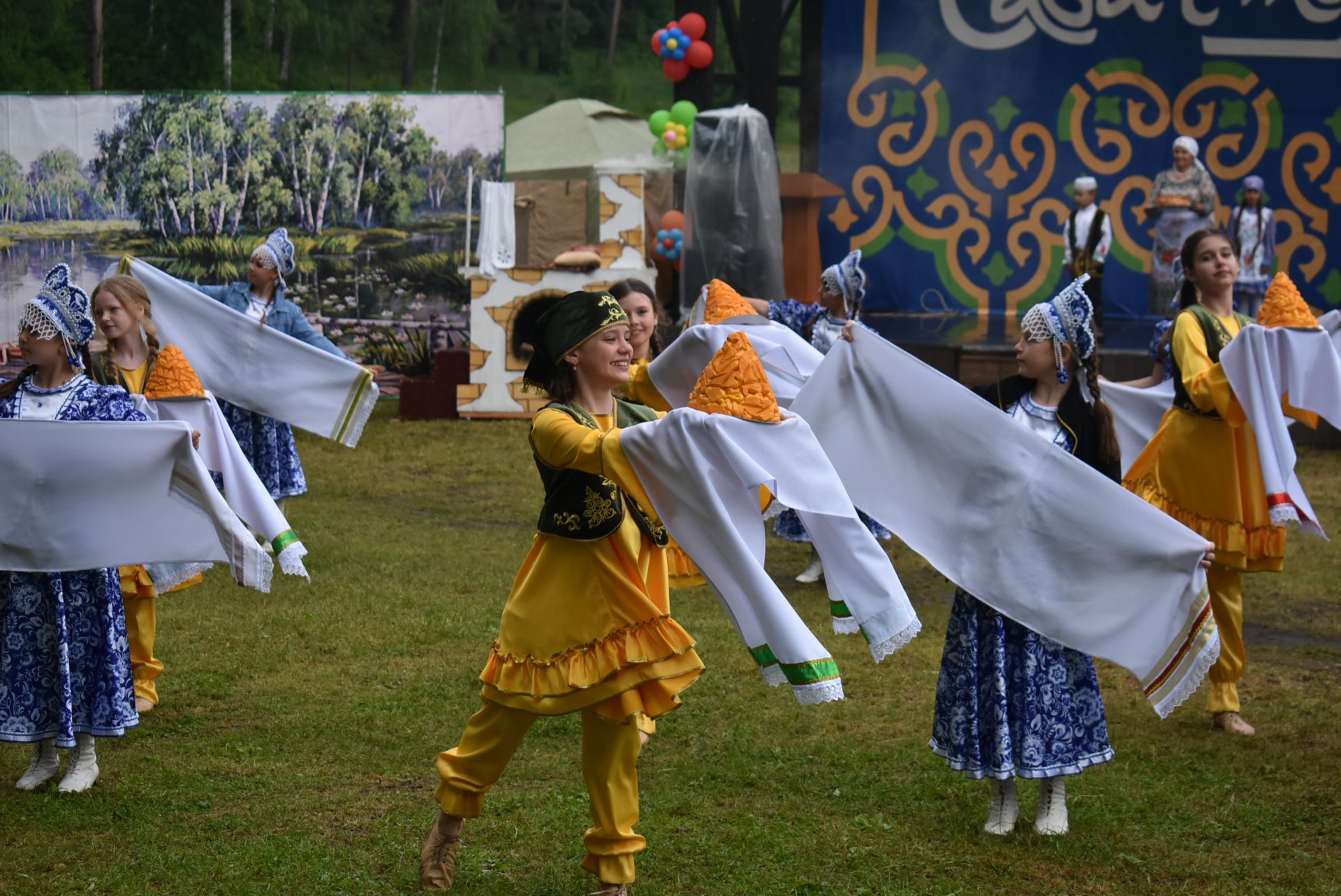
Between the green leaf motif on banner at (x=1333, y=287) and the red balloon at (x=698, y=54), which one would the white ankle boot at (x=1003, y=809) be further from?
the green leaf motif on banner at (x=1333, y=287)

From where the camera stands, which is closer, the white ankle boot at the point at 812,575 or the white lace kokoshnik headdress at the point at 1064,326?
the white lace kokoshnik headdress at the point at 1064,326

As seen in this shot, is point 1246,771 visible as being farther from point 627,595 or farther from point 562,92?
point 562,92

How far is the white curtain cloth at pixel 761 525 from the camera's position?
3.48 metres

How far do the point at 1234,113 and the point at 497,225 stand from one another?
828cm

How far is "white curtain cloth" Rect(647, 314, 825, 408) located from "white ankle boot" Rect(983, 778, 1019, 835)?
1423 millimetres

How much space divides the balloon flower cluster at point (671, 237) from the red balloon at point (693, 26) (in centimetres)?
196

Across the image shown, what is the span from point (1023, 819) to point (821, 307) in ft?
12.6

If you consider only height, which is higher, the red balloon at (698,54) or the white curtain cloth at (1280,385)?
the red balloon at (698,54)

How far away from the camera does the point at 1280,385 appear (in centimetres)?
544

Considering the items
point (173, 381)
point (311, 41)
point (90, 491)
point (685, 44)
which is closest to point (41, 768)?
point (90, 491)

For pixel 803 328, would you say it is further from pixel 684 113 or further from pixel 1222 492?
pixel 684 113

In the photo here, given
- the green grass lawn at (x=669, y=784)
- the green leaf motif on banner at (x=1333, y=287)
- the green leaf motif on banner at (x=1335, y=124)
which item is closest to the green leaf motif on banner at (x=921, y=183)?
the green leaf motif on banner at (x=1335, y=124)

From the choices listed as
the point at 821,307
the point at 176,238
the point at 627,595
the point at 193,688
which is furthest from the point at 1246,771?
the point at 176,238

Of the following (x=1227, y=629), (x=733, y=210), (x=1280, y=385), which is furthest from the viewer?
(x=733, y=210)
